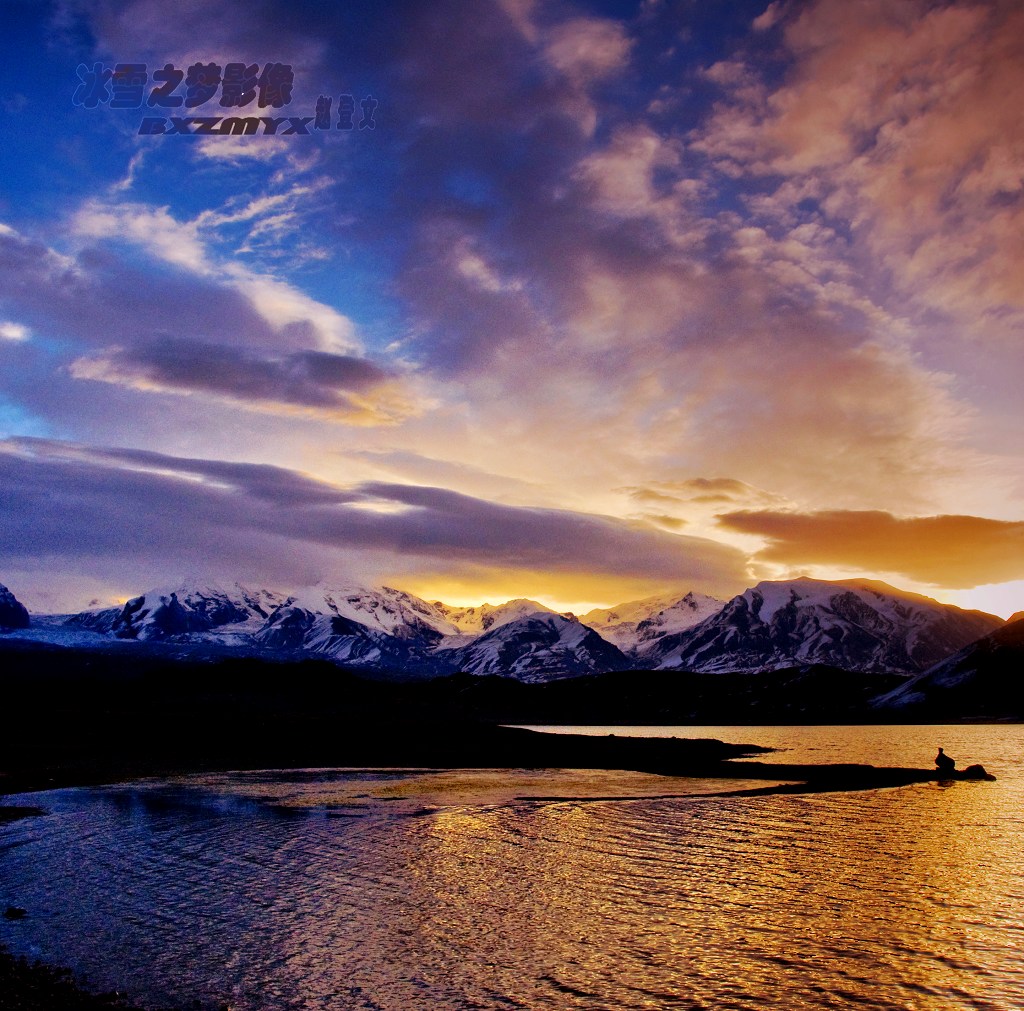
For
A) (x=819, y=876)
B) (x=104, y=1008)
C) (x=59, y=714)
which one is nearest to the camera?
(x=104, y=1008)

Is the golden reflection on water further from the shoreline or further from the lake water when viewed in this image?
the shoreline

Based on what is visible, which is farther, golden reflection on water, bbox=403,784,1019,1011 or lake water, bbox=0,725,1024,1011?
golden reflection on water, bbox=403,784,1019,1011

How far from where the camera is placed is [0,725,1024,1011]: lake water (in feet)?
71.8

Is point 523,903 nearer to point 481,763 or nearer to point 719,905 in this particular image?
point 719,905

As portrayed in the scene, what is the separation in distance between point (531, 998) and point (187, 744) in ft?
313

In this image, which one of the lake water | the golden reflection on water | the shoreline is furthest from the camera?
the shoreline

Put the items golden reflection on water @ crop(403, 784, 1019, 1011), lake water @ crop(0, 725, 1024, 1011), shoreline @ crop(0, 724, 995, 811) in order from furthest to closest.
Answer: shoreline @ crop(0, 724, 995, 811) < golden reflection on water @ crop(403, 784, 1019, 1011) < lake water @ crop(0, 725, 1024, 1011)

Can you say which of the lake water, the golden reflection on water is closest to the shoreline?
the lake water

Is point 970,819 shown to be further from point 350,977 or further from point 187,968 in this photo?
point 187,968

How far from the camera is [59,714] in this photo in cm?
13525

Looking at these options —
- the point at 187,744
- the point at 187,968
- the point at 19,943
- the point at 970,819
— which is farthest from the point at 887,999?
the point at 187,744

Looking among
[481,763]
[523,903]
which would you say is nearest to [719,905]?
[523,903]

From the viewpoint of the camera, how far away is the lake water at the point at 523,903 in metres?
21.9

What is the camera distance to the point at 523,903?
30.6 meters
